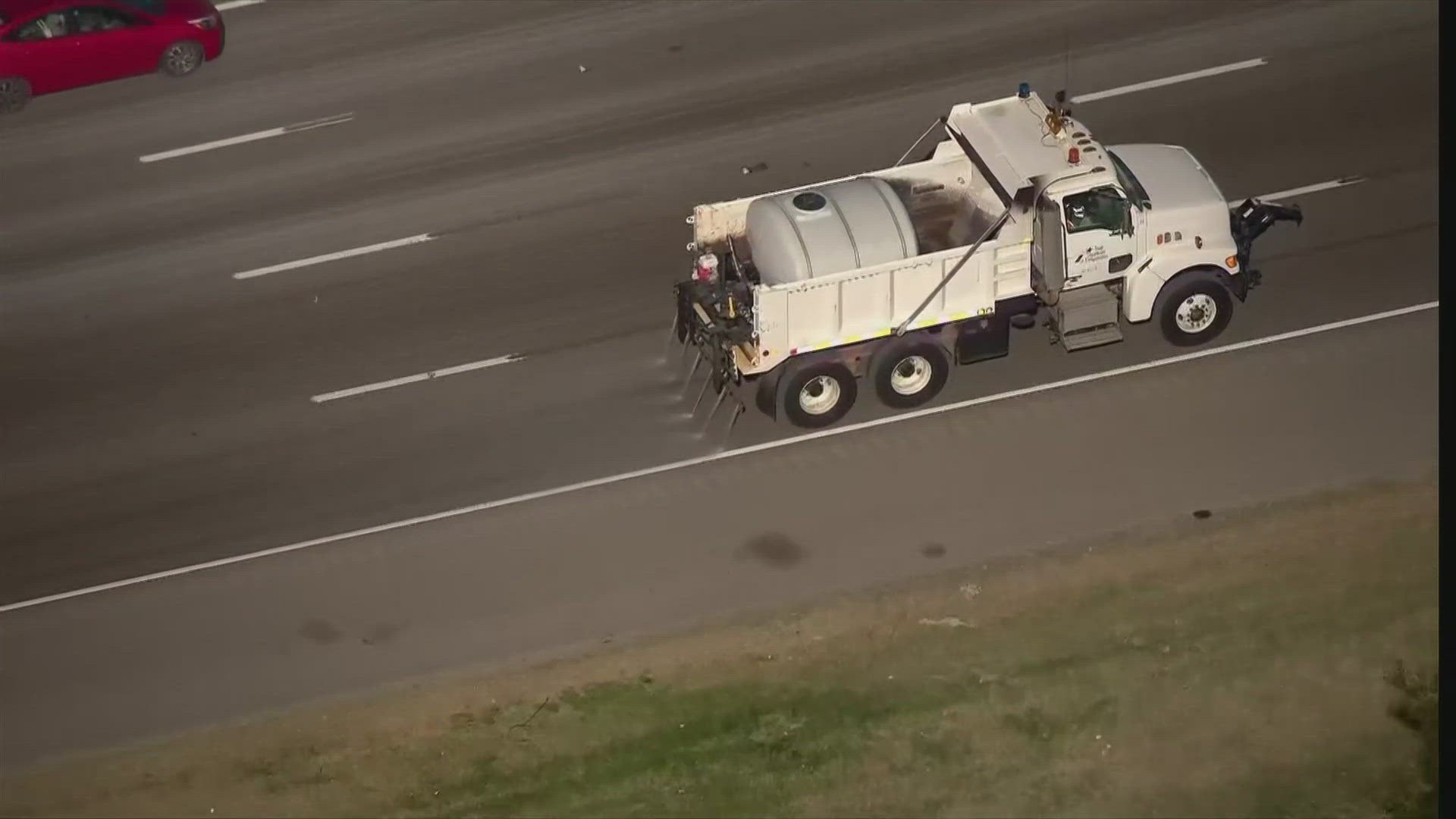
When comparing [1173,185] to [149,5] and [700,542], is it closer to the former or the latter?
[700,542]

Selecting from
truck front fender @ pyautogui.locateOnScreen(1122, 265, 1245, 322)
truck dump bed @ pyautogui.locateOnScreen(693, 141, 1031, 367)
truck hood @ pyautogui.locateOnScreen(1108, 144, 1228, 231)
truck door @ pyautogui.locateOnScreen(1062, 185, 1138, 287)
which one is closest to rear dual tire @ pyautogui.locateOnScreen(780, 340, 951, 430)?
truck dump bed @ pyautogui.locateOnScreen(693, 141, 1031, 367)

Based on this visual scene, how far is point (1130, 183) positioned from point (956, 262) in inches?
111

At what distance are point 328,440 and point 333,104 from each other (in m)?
7.44

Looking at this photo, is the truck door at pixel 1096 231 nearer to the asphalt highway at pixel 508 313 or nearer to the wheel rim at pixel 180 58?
the asphalt highway at pixel 508 313

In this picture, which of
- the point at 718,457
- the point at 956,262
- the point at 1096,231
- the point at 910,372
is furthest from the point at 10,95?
the point at 1096,231

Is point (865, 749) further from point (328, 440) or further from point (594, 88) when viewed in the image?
point (594, 88)

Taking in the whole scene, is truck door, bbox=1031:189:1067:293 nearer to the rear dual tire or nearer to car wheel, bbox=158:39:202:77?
the rear dual tire

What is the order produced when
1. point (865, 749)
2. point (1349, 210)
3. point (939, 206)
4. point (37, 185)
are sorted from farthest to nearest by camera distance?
point (37, 185) < point (1349, 210) < point (939, 206) < point (865, 749)

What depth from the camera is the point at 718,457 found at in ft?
79.3

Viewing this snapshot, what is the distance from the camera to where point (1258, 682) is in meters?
21.1

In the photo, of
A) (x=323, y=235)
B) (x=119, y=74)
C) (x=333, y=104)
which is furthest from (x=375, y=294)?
(x=119, y=74)

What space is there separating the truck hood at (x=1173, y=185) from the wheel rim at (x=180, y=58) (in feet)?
48.5

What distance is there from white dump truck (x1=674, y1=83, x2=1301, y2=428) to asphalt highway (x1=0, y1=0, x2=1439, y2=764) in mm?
757

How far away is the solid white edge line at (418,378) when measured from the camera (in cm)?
2550
